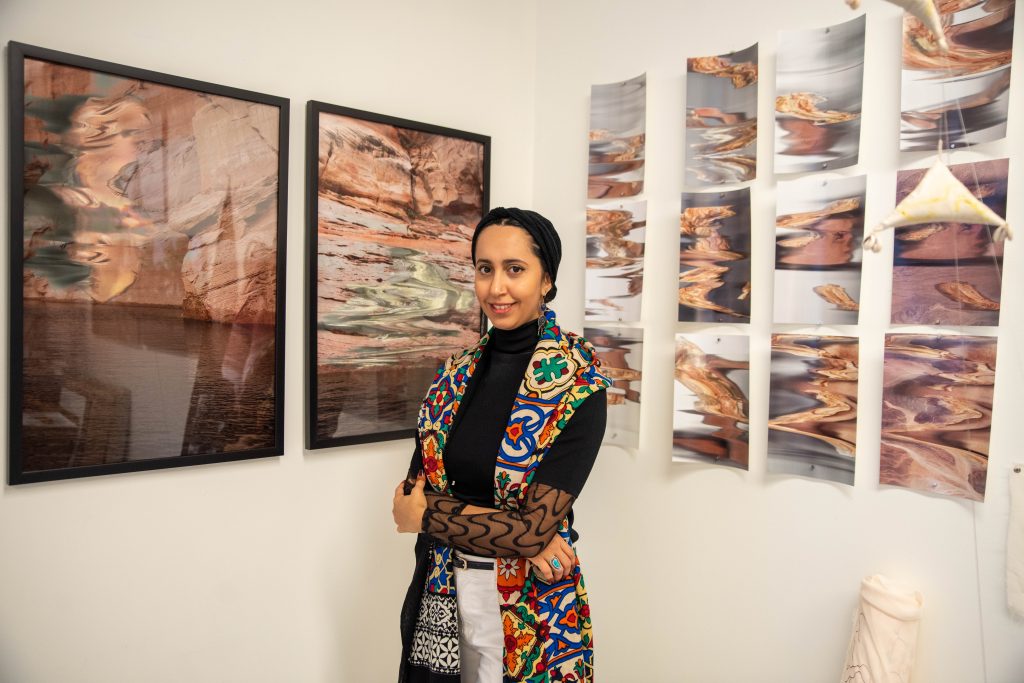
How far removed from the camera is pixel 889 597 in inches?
53.5

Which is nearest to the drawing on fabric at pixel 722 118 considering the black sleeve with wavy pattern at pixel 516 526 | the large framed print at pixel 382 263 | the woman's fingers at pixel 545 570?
the large framed print at pixel 382 263

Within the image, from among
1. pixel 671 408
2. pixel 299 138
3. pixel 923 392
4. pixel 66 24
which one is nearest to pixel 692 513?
pixel 671 408

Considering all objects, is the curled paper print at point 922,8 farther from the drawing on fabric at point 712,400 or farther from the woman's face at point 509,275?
the drawing on fabric at point 712,400

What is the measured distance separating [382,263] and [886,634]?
1.57m

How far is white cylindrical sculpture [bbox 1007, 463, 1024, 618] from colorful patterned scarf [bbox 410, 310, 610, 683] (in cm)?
84

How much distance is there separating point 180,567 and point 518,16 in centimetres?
202

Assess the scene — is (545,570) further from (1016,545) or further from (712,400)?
(1016,545)

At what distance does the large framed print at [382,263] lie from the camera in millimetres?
1778

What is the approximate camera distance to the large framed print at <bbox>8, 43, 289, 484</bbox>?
55.1 inches

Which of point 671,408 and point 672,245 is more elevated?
point 672,245

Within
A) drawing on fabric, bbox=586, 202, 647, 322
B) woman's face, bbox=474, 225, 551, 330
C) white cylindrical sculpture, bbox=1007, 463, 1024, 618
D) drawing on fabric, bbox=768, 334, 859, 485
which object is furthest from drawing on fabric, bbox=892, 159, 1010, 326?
woman's face, bbox=474, 225, 551, 330

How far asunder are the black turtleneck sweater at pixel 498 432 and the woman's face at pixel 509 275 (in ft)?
0.20

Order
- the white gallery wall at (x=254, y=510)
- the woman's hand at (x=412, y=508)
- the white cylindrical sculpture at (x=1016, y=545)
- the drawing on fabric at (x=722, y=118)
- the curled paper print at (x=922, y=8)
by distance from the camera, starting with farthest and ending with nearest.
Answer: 1. the drawing on fabric at (x=722, y=118)
2. the white gallery wall at (x=254, y=510)
3. the woman's hand at (x=412, y=508)
4. the white cylindrical sculpture at (x=1016, y=545)
5. the curled paper print at (x=922, y=8)

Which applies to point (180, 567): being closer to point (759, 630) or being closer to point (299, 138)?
point (299, 138)
